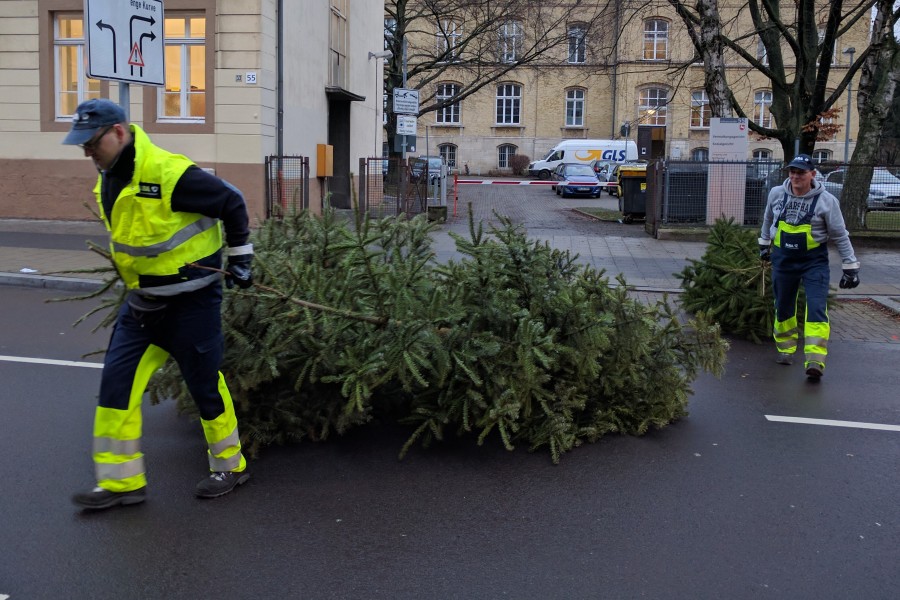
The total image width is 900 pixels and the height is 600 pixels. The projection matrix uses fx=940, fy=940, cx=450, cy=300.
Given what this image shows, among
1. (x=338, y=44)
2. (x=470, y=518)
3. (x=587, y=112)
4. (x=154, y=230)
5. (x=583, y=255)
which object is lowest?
(x=470, y=518)

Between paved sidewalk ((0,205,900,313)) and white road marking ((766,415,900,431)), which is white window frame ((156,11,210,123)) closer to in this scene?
paved sidewalk ((0,205,900,313))

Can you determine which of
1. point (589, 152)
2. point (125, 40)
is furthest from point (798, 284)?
point (589, 152)

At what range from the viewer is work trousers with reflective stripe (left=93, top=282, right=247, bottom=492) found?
4.39 metres

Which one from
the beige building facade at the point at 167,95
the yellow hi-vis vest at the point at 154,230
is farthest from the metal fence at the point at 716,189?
the yellow hi-vis vest at the point at 154,230

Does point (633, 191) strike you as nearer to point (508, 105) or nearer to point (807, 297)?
point (807, 297)

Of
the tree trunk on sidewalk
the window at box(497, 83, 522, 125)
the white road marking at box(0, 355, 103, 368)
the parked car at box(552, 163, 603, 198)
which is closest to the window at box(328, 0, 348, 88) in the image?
the parked car at box(552, 163, 603, 198)

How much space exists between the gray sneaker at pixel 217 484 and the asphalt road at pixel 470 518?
0.07m

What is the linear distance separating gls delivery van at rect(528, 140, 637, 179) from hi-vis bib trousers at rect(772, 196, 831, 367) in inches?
1641

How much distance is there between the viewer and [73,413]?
6.08m

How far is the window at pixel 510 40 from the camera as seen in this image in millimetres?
38750

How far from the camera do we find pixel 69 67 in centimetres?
1888

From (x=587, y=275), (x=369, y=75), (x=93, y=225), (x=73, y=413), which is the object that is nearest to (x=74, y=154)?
(x=93, y=225)

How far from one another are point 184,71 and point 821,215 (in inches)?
575

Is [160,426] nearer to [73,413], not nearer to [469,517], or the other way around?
[73,413]
